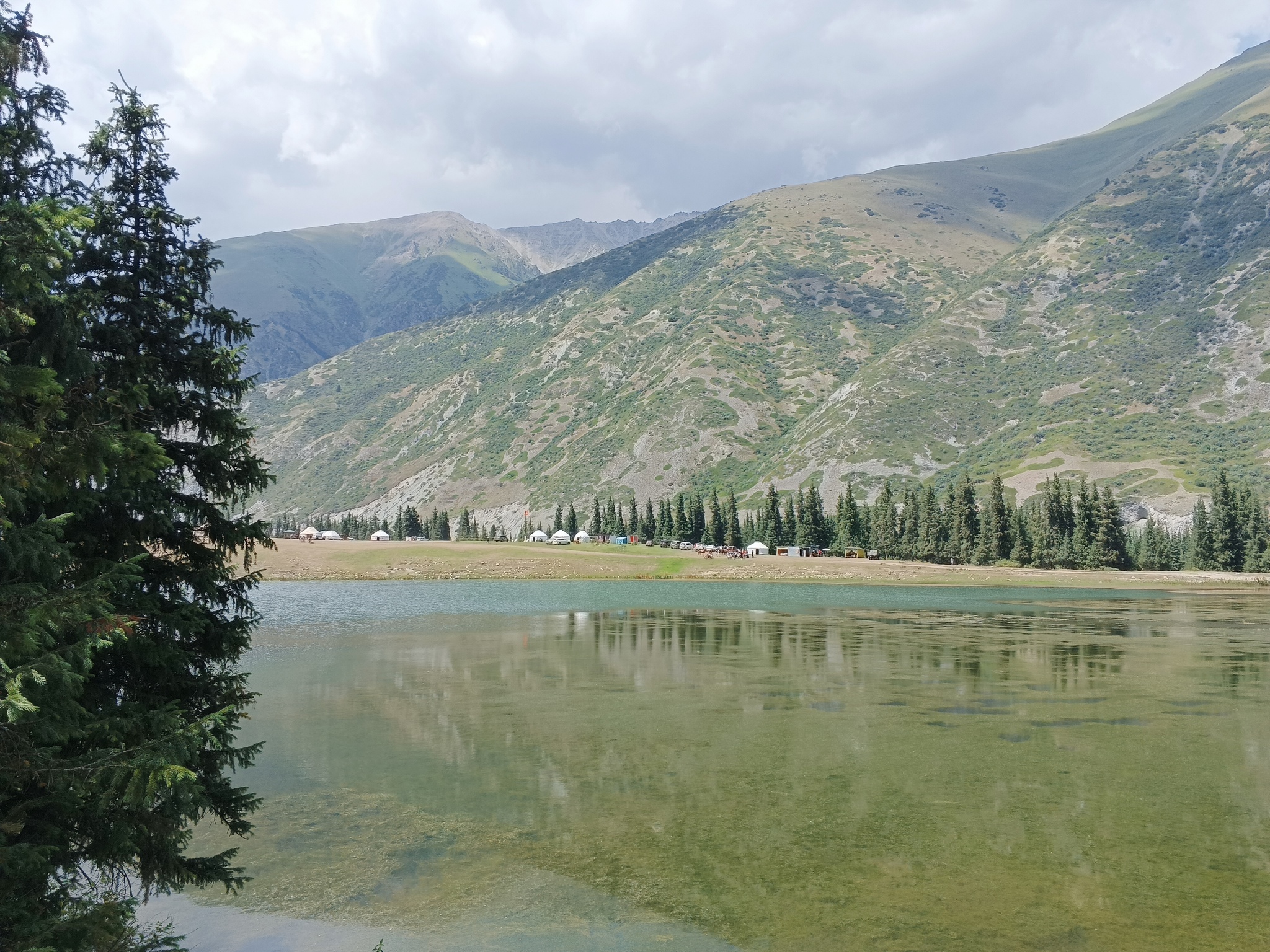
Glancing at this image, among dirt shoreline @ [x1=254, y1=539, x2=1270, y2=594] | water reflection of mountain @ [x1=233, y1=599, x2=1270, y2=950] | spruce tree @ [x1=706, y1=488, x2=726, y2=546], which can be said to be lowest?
dirt shoreline @ [x1=254, y1=539, x2=1270, y2=594]

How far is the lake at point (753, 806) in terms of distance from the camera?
432 inches

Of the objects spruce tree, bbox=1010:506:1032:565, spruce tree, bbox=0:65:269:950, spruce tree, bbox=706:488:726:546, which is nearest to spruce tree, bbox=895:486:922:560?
spruce tree, bbox=1010:506:1032:565

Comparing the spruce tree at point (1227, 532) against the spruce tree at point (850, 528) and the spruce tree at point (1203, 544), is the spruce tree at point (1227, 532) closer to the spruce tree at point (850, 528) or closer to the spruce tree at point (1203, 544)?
the spruce tree at point (1203, 544)

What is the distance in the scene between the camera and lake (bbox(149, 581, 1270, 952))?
10961 millimetres

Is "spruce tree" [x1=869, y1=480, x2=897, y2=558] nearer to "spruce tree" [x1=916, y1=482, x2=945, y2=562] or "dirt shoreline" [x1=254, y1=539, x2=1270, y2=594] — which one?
"spruce tree" [x1=916, y1=482, x2=945, y2=562]

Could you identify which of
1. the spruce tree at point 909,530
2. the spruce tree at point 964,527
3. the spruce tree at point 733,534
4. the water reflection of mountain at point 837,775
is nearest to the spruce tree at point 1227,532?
the spruce tree at point 964,527

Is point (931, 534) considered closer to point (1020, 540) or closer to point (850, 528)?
point (1020, 540)

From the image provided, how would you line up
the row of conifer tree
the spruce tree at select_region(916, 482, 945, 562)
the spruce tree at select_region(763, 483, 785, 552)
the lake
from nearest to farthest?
the lake < the row of conifer tree < the spruce tree at select_region(916, 482, 945, 562) < the spruce tree at select_region(763, 483, 785, 552)

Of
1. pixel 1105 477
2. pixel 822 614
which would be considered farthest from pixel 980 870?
pixel 1105 477

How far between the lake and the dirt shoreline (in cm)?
7135

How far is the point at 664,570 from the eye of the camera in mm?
113562

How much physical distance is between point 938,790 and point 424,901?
1038 centimetres

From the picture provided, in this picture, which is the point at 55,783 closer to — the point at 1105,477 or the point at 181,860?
the point at 181,860

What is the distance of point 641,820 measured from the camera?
1491 centimetres
